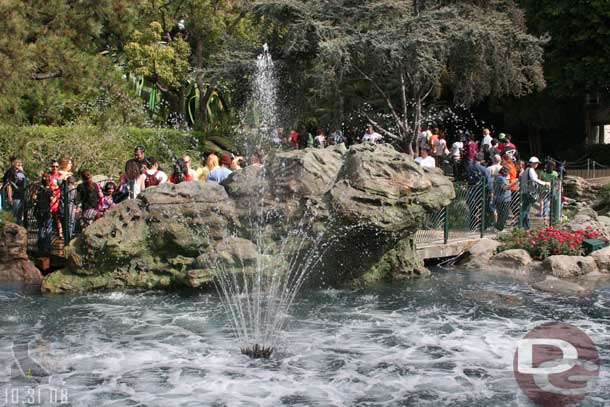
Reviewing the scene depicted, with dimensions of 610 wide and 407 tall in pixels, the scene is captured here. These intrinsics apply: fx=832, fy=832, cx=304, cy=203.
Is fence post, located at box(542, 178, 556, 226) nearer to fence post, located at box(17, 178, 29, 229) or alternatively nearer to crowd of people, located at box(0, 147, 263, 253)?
crowd of people, located at box(0, 147, 263, 253)

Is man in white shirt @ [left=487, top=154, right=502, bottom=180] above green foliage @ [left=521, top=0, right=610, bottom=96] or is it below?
below

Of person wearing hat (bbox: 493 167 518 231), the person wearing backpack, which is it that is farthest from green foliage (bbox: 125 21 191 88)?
person wearing hat (bbox: 493 167 518 231)

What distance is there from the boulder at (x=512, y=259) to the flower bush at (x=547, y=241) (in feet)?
0.98

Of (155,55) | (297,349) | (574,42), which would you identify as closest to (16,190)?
(297,349)

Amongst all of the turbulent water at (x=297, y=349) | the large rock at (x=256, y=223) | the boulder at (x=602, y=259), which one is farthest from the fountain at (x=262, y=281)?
the boulder at (x=602, y=259)

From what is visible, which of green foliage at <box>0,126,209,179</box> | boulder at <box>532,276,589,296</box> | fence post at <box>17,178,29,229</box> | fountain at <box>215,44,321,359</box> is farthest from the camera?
green foliage at <box>0,126,209,179</box>

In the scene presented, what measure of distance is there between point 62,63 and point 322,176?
7.88 meters

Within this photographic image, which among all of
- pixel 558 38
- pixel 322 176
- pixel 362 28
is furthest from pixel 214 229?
pixel 558 38

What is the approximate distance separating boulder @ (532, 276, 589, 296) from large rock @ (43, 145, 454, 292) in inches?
81.0

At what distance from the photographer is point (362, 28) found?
880 inches

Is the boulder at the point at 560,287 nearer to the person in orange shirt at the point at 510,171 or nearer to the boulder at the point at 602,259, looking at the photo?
the boulder at the point at 602,259

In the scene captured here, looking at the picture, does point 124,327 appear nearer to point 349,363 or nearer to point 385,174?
point 349,363

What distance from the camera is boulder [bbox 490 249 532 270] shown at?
14.3 m

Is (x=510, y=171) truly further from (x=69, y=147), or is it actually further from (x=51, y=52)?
(x=69, y=147)
